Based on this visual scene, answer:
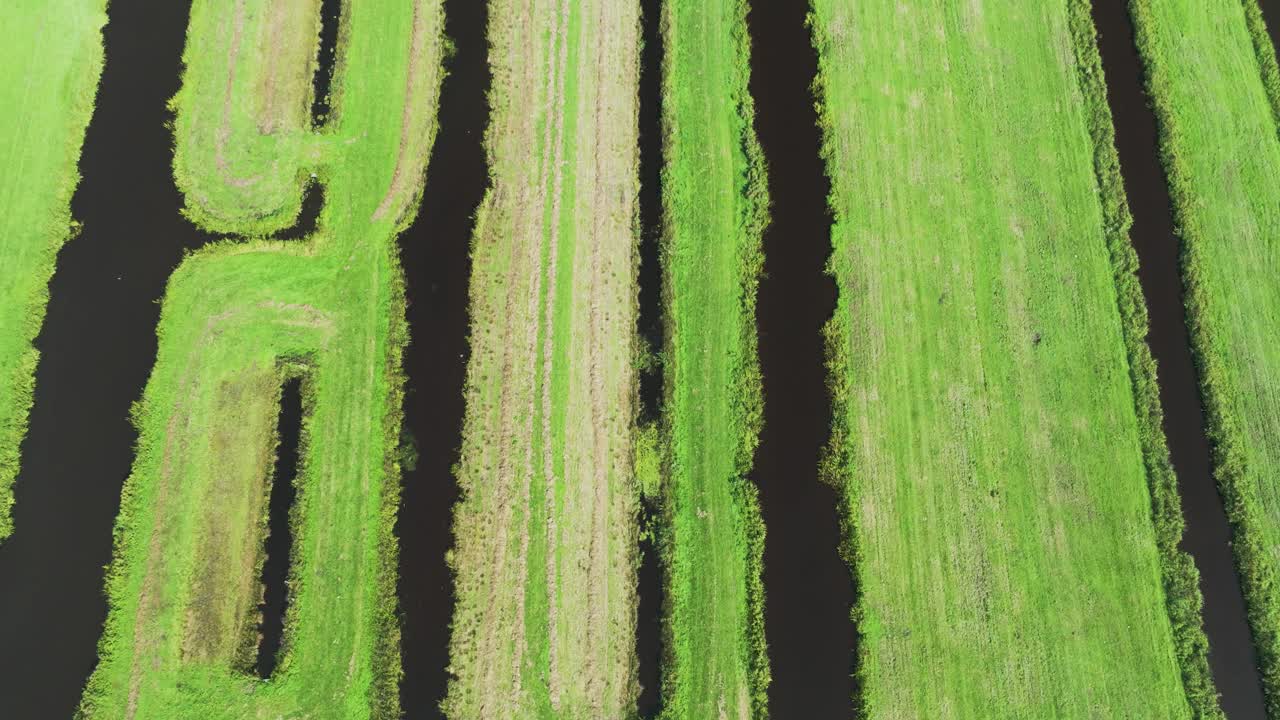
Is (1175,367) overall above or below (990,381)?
above

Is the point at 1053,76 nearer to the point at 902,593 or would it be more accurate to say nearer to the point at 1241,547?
the point at 1241,547

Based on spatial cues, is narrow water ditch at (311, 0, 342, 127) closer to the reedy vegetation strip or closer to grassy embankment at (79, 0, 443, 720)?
grassy embankment at (79, 0, 443, 720)

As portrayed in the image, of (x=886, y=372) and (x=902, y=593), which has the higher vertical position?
(x=886, y=372)

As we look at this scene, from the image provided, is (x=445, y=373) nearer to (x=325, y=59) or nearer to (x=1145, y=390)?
(x=325, y=59)

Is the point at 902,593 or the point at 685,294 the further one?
the point at 685,294

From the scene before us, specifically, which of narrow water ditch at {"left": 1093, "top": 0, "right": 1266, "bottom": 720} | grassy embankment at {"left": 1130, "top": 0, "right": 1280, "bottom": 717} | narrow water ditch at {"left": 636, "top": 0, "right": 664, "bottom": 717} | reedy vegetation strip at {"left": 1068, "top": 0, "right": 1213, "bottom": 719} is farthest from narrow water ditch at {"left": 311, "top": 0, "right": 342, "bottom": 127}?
grassy embankment at {"left": 1130, "top": 0, "right": 1280, "bottom": 717}

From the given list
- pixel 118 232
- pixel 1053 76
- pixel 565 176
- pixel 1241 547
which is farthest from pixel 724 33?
pixel 1241 547

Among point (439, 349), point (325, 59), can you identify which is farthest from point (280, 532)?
point (325, 59)
